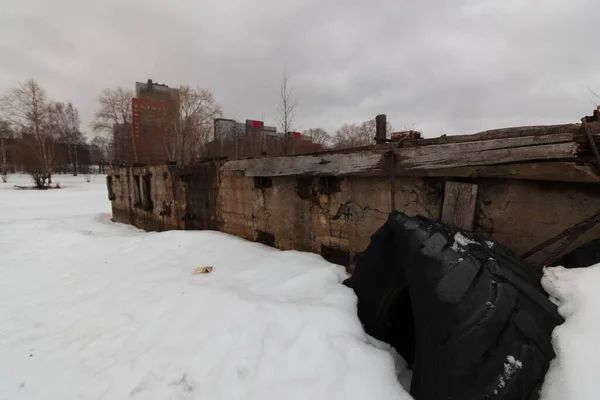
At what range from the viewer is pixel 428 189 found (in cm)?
304

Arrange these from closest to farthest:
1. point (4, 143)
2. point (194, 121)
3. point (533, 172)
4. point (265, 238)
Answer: point (533, 172) → point (265, 238) → point (194, 121) → point (4, 143)

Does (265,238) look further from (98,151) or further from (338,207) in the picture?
(98,151)

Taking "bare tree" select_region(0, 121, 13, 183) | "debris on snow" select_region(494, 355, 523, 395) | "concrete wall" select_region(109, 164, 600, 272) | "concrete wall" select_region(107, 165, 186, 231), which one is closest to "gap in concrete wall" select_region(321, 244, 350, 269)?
"concrete wall" select_region(109, 164, 600, 272)

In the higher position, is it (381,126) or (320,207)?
(381,126)

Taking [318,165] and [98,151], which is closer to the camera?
[318,165]

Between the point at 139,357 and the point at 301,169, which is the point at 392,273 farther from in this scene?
the point at 139,357

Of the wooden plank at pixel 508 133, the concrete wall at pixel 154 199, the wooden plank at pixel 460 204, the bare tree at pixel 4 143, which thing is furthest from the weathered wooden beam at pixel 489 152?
the bare tree at pixel 4 143

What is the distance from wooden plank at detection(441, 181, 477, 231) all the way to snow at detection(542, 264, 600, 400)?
98 centimetres

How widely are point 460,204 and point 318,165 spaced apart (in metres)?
1.83

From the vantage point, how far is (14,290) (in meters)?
4.51

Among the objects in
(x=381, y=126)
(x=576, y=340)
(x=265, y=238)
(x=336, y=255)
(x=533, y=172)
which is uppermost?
(x=381, y=126)

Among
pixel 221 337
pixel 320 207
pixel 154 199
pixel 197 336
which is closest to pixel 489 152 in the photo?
pixel 320 207

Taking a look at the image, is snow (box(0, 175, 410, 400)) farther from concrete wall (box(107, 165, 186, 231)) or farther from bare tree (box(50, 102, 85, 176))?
bare tree (box(50, 102, 85, 176))

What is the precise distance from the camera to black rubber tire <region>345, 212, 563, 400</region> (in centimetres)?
138
